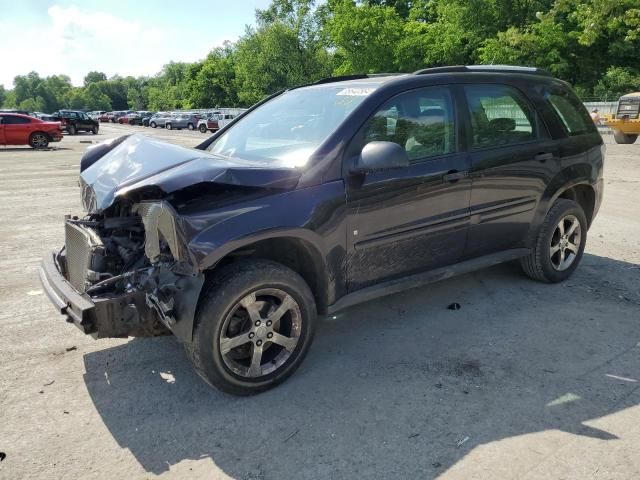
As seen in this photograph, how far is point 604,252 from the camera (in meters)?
5.99

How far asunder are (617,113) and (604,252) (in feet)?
59.3

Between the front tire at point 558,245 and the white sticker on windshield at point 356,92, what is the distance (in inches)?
85.0

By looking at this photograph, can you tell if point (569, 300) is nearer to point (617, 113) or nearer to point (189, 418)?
point (189, 418)

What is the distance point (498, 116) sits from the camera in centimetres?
430

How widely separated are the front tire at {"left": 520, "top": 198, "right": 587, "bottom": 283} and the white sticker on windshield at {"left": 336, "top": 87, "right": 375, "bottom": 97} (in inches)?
85.0

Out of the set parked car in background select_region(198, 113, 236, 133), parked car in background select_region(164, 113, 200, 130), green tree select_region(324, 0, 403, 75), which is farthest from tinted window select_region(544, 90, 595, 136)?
parked car in background select_region(164, 113, 200, 130)

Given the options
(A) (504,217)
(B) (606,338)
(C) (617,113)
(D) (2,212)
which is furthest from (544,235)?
Result: (C) (617,113)

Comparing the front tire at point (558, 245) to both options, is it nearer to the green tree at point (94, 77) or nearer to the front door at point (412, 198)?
the front door at point (412, 198)

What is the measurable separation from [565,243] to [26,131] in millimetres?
23895

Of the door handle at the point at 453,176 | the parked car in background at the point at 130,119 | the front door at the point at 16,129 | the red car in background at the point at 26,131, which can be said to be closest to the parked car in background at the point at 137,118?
the parked car in background at the point at 130,119

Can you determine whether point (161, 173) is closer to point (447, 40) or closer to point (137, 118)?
point (447, 40)

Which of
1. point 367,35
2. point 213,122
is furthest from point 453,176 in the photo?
point 367,35

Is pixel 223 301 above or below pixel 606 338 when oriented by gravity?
above

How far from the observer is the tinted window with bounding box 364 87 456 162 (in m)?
3.61
